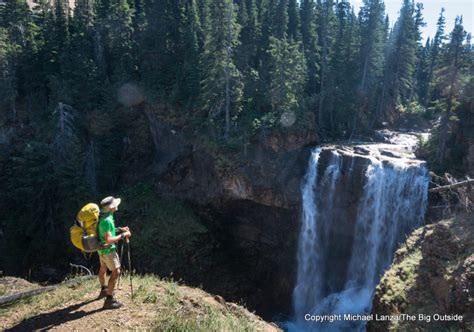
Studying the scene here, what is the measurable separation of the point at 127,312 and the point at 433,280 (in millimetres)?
9648

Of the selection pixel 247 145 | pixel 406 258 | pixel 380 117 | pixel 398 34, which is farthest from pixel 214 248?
pixel 398 34

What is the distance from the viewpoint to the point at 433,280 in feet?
36.8

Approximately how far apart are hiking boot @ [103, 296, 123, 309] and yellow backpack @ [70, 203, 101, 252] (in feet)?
4.30

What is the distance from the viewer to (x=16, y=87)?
93.7 ft

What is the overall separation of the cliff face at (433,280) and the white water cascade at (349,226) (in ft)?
25.6

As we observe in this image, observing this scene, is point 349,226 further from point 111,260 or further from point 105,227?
point 105,227

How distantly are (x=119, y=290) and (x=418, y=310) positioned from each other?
9.00 metres

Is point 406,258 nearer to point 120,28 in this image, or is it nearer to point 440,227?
point 440,227

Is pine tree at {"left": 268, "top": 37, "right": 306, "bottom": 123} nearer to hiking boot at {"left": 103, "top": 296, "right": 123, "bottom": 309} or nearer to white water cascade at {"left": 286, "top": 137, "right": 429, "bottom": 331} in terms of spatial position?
white water cascade at {"left": 286, "top": 137, "right": 429, "bottom": 331}

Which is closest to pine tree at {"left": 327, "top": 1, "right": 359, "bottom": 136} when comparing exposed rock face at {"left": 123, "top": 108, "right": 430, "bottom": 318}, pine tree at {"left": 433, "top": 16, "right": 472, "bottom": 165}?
exposed rock face at {"left": 123, "top": 108, "right": 430, "bottom": 318}

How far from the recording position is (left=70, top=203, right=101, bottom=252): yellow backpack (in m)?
6.64

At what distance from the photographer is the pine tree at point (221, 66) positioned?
24.5 m

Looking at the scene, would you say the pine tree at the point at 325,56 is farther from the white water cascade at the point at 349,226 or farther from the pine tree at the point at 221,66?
the pine tree at the point at 221,66

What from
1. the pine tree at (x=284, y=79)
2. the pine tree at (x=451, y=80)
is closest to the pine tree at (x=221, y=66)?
the pine tree at (x=284, y=79)
